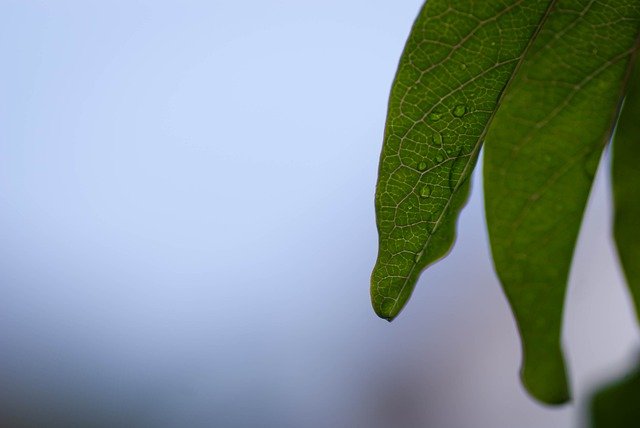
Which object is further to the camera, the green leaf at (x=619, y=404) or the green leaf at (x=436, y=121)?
the green leaf at (x=436, y=121)

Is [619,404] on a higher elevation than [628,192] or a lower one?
lower

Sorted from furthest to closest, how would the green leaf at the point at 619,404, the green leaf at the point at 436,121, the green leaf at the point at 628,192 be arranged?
the green leaf at the point at 628,192 < the green leaf at the point at 436,121 < the green leaf at the point at 619,404

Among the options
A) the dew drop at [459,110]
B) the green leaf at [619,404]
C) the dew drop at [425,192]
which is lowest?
the green leaf at [619,404]

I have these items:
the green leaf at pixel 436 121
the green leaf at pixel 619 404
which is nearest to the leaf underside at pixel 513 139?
the green leaf at pixel 436 121

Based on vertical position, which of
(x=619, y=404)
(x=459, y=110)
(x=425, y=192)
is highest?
(x=459, y=110)

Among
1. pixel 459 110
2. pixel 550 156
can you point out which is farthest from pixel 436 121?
pixel 550 156

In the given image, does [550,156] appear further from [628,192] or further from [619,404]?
[619,404]

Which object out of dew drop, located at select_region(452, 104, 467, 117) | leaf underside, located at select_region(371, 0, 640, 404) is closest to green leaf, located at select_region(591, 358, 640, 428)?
leaf underside, located at select_region(371, 0, 640, 404)

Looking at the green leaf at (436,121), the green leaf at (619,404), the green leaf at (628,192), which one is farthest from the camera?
the green leaf at (628,192)

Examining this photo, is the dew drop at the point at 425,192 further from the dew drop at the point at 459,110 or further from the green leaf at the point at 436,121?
the dew drop at the point at 459,110
